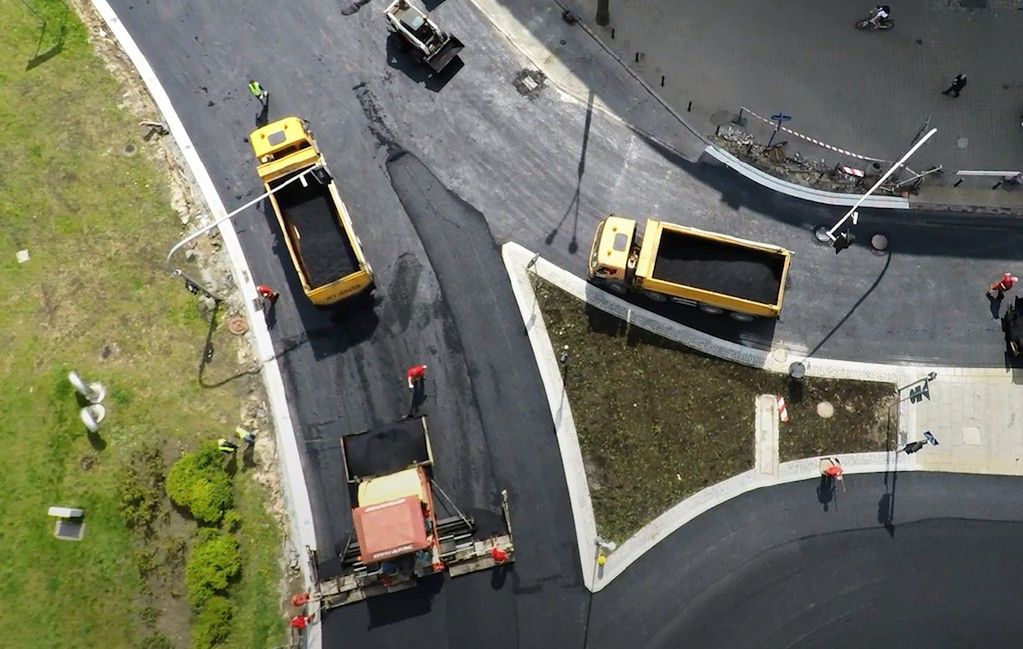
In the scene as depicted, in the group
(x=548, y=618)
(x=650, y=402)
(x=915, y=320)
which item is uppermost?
(x=915, y=320)

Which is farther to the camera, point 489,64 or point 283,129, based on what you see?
point 489,64

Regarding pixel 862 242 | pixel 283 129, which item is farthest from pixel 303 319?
pixel 862 242

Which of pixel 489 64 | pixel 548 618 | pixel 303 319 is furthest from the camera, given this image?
pixel 489 64

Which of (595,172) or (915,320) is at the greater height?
(595,172)

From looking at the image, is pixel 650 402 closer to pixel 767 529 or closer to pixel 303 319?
pixel 767 529

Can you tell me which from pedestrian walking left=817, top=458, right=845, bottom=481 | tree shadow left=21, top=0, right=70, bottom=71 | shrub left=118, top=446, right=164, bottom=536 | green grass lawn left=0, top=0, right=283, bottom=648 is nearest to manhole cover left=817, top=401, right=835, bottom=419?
pedestrian walking left=817, top=458, right=845, bottom=481

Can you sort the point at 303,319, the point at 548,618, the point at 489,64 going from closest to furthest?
the point at 548,618
the point at 303,319
the point at 489,64

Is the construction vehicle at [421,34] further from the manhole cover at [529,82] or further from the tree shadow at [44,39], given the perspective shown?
the tree shadow at [44,39]

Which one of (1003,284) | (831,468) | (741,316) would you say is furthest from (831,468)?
(1003,284)
